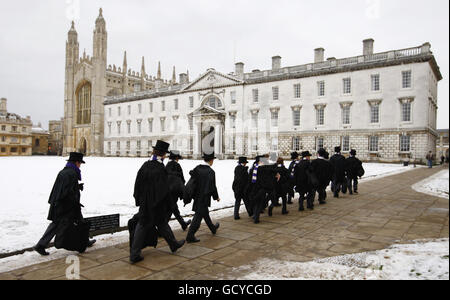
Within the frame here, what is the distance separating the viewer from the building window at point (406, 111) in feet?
109

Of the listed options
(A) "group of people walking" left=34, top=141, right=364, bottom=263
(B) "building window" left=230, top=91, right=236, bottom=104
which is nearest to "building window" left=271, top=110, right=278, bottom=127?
(B) "building window" left=230, top=91, right=236, bottom=104

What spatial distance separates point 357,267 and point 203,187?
9.77 ft

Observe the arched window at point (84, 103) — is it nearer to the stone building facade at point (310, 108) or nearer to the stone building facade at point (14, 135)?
the stone building facade at point (14, 135)

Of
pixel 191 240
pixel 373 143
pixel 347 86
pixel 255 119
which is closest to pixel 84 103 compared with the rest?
pixel 255 119

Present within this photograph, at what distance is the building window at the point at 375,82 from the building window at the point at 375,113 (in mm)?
1844

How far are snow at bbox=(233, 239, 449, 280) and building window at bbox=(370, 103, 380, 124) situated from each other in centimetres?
3387

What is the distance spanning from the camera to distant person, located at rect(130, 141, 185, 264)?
468 cm

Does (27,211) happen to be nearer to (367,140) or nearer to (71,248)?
(71,248)

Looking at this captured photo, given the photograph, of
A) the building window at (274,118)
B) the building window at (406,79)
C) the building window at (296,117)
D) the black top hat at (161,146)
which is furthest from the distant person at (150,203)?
the building window at (274,118)

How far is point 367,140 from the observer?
35.7 metres

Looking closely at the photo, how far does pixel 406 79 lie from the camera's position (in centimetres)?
3338

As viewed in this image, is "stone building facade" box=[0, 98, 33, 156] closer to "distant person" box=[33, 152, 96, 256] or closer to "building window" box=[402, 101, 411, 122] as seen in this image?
"building window" box=[402, 101, 411, 122]

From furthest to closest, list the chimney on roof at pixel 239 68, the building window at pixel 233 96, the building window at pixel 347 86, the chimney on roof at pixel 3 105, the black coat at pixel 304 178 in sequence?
the chimney on roof at pixel 3 105
the chimney on roof at pixel 239 68
the building window at pixel 233 96
the building window at pixel 347 86
the black coat at pixel 304 178

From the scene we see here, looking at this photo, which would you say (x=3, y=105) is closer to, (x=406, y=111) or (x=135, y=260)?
(x=406, y=111)
